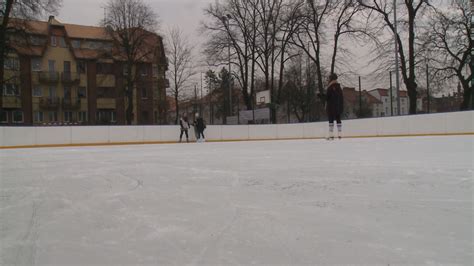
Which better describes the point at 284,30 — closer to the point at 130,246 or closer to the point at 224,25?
the point at 224,25

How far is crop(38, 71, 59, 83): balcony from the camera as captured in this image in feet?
119

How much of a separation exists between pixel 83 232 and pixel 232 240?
0.96 metres

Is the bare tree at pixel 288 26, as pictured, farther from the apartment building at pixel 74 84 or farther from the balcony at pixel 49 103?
the balcony at pixel 49 103

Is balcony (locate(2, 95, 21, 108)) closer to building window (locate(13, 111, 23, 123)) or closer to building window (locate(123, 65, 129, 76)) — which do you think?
building window (locate(13, 111, 23, 123))

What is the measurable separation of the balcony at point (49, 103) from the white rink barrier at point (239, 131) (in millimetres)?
22436

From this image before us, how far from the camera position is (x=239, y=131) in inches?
812

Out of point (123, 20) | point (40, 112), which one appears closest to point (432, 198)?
point (123, 20)

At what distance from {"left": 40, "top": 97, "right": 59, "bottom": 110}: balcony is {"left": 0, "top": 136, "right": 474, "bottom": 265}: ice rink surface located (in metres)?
35.9

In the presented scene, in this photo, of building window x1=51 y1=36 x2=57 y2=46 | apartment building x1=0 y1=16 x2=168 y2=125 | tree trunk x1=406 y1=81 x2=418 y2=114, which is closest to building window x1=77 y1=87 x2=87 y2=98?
apartment building x1=0 y1=16 x2=168 y2=125

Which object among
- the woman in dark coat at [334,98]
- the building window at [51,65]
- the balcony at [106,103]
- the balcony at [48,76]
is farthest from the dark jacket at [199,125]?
the building window at [51,65]

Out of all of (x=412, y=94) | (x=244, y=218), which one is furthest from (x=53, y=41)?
(x=244, y=218)

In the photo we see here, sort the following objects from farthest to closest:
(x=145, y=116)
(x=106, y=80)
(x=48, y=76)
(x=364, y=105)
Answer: (x=145, y=116)
(x=106, y=80)
(x=48, y=76)
(x=364, y=105)

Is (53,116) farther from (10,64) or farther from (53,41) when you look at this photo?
(10,64)

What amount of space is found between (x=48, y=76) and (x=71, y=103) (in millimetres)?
3634
